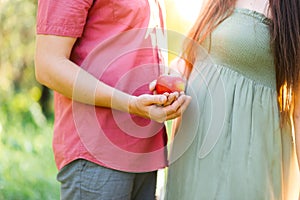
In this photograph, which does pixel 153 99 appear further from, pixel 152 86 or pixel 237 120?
pixel 237 120

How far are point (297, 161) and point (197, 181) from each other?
0.33 m

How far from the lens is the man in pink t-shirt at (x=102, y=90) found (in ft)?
6.25

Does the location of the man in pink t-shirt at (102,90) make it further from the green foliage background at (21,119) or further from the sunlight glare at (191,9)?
the green foliage background at (21,119)

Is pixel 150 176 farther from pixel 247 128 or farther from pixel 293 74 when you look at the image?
pixel 293 74

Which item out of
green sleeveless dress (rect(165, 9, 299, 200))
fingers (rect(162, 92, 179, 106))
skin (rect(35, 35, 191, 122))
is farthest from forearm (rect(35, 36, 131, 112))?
green sleeveless dress (rect(165, 9, 299, 200))

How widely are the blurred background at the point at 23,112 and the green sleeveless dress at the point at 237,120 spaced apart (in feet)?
6.74

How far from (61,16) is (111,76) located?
24 centimetres

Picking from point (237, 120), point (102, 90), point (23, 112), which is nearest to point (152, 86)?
point (102, 90)

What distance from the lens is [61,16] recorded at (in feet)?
6.20

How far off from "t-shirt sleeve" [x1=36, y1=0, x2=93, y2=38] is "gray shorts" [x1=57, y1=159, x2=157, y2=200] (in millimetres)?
387

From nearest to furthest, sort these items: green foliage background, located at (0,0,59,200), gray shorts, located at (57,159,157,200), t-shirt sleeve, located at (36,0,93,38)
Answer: t-shirt sleeve, located at (36,0,93,38) → gray shorts, located at (57,159,157,200) → green foliage background, located at (0,0,59,200)

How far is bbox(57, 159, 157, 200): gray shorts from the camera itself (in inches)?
78.5

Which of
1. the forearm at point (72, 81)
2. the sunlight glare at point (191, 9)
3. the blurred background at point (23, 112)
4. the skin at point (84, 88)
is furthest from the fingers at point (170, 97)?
the blurred background at point (23, 112)

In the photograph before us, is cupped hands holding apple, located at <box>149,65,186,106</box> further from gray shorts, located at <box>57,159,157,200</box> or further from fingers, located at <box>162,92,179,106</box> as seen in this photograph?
gray shorts, located at <box>57,159,157,200</box>
